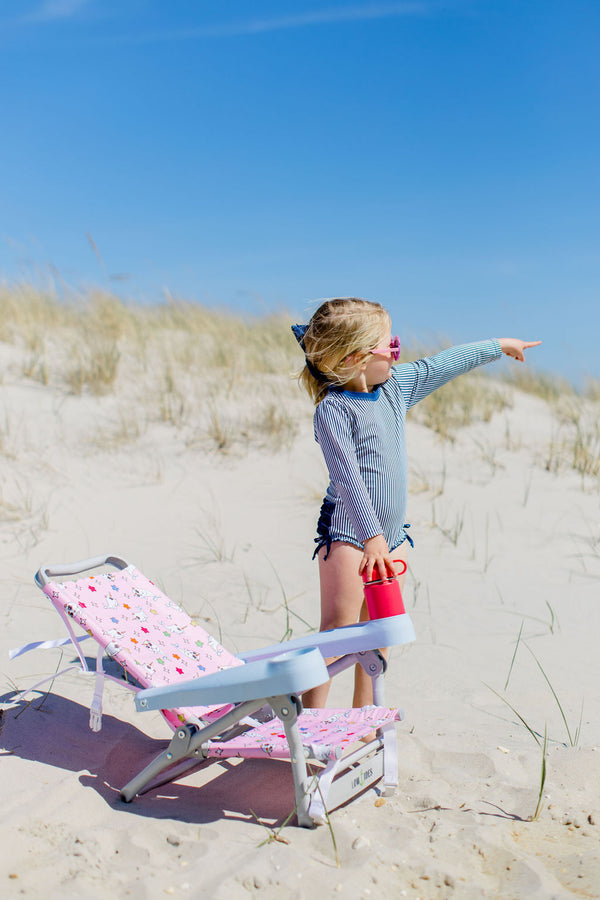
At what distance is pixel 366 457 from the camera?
2889 millimetres

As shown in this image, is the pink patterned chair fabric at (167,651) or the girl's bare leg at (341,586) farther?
the girl's bare leg at (341,586)

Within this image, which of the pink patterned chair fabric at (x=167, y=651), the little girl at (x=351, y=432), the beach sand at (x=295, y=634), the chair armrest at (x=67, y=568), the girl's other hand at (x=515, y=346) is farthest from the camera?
the girl's other hand at (x=515, y=346)

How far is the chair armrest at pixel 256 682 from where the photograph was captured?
2316 millimetres

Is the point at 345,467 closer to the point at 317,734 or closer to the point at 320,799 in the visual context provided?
the point at 317,734

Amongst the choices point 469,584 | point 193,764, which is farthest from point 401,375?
point 469,584

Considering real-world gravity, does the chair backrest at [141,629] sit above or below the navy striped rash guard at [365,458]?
below

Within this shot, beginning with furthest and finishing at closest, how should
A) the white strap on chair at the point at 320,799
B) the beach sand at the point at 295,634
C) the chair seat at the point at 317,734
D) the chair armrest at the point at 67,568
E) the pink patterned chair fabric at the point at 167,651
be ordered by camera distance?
1. the chair armrest at the point at 67,568
2. the pink patterned chair fabric at the point at 167,651
3. the chair seat at the point at 317,734
4. the white strap on chair at the point at 320,799
5. the beach sand at the point at 295,634

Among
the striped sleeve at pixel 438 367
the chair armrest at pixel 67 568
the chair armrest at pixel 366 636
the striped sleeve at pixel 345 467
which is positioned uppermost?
the striped sleeve at pixel 438 367

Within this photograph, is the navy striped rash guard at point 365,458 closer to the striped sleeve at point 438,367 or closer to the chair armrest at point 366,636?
the striped sleeve at point 438,367

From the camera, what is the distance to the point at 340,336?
9.34 feet

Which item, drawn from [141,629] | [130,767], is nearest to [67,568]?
[141,629]

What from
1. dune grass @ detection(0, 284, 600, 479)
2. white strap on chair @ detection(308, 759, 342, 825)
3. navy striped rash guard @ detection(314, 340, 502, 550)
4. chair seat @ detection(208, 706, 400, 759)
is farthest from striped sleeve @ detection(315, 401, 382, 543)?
dune grass @ detection(0, 284, 600, 479)

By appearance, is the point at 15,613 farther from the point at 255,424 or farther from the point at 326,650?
the point at 255,424

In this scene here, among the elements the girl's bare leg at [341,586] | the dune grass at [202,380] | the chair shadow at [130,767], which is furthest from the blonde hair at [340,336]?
the dune grass at [202,380]
